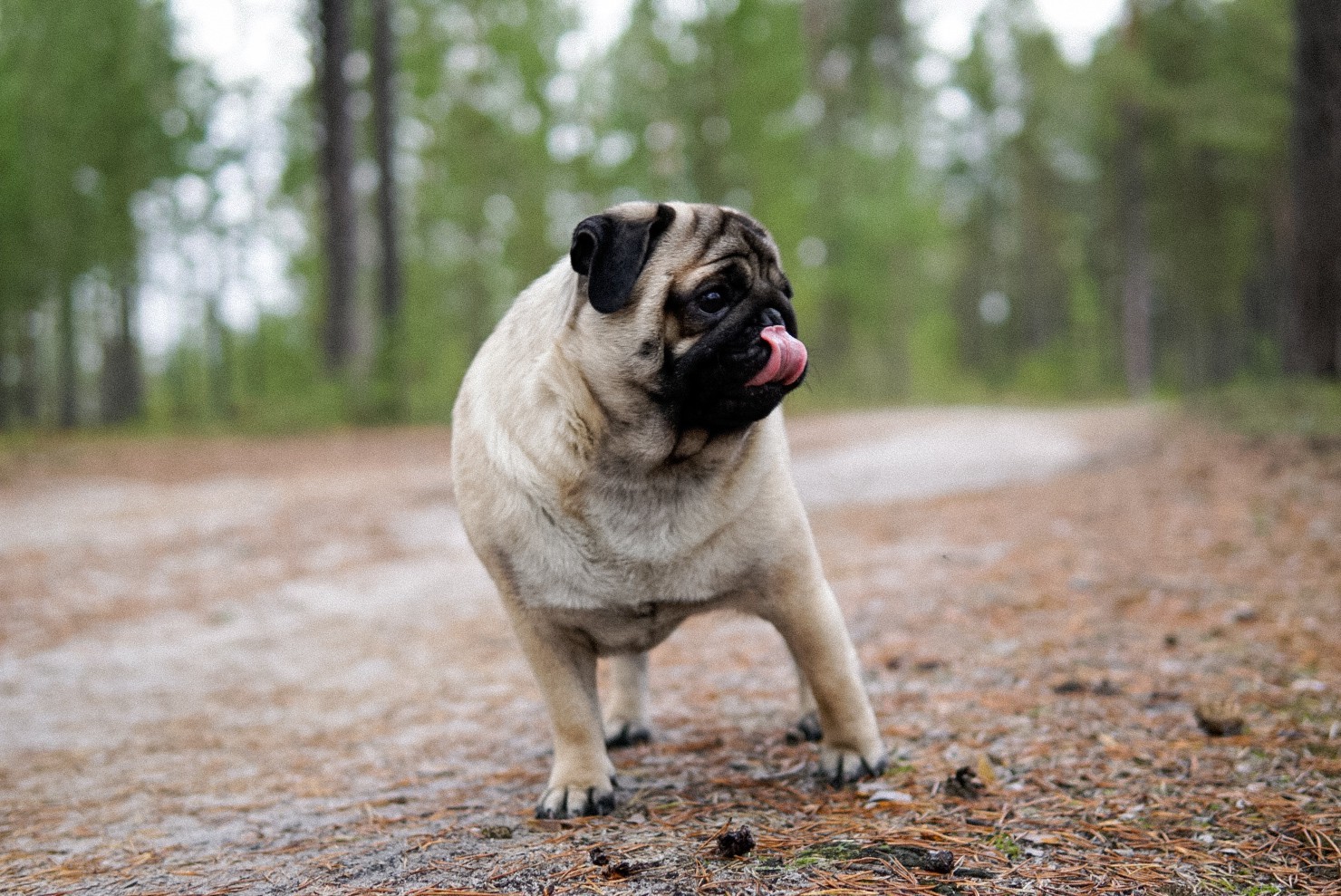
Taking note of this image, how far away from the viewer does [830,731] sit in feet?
10.9

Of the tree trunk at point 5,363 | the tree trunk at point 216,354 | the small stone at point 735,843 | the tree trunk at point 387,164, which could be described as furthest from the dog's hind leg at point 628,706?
the tree trunk at point 216,354

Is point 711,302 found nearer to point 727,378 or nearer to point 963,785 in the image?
point 727,378

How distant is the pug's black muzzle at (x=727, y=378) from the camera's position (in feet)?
9.84

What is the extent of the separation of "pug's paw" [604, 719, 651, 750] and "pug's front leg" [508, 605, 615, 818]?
0.62 m

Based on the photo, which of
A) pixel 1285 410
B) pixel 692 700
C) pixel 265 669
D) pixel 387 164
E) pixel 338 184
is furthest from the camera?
pixel 387 164

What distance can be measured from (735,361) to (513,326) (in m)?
0.96

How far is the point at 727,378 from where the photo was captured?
3.01m

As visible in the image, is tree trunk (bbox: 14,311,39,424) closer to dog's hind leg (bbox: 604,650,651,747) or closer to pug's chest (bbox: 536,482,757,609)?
dog's hind leg (bbox: 604,650,651,747)

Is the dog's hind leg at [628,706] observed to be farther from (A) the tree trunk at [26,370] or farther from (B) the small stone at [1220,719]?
(A) the tree trunk at [26,370]

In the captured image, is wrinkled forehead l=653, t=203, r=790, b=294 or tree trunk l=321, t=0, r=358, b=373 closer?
wrinkled forehead l=653, t=203, r=790, b=294

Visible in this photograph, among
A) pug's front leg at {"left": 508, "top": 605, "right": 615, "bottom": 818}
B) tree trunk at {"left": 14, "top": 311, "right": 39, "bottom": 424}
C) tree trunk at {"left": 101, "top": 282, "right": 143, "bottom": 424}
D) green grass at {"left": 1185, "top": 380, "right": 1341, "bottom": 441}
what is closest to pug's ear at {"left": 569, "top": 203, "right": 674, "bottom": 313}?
pug's front leg at {"left": 508, "top": 605, "right": 615, "bottom": 818}

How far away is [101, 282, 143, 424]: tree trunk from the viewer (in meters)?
28.6

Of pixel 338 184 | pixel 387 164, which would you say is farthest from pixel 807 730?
pixel 387 164

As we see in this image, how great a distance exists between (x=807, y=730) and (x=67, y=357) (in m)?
27.9
